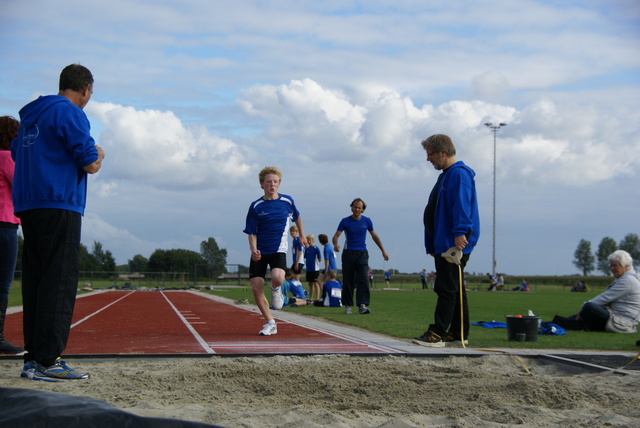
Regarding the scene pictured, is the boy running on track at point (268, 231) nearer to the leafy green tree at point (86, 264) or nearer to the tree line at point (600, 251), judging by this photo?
the leafy green tree at point (86, 264)

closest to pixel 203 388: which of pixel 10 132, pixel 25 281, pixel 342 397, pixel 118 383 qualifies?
pixel 118 383

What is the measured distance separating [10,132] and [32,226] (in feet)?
5.98

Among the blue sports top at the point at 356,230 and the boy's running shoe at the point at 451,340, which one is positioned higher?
the blue sports top at the point at 356,230

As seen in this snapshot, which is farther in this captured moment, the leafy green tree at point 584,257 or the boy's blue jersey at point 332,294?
the leafy green tree at point 584,257

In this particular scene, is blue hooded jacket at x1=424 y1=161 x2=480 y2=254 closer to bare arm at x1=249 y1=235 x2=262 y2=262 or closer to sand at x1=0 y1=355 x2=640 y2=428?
sand at x1=0 y1=355 x2=640 y2=428

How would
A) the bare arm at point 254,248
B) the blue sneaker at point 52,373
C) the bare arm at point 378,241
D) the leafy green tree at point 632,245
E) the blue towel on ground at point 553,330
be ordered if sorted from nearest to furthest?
the blue sneaker at point 52,373, the bare arm at point 254,248, the blue towel on ground at point 553,330, the bare arm at point 378,241, the leafy green tree at point 632,245

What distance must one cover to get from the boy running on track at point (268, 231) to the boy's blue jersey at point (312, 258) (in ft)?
31.1

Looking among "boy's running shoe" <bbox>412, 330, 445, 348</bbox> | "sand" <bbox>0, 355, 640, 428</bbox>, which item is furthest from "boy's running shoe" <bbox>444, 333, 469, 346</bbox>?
"sand" <bbox>0, 355, 640, 428</bbox>

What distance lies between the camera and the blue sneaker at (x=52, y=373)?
4.19m

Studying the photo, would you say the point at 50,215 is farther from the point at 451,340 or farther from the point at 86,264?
the point at 86,264

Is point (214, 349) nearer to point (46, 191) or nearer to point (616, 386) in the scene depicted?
point (46, 191)

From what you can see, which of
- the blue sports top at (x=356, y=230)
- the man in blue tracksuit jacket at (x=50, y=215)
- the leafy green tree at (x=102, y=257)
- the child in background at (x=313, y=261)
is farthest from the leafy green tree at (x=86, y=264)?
the man in blue tracksuit jacket at (x=50, y=215)

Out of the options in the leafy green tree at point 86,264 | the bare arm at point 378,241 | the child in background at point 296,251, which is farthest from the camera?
the leafy green tree at point 86,264

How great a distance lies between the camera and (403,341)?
718 centimetres
